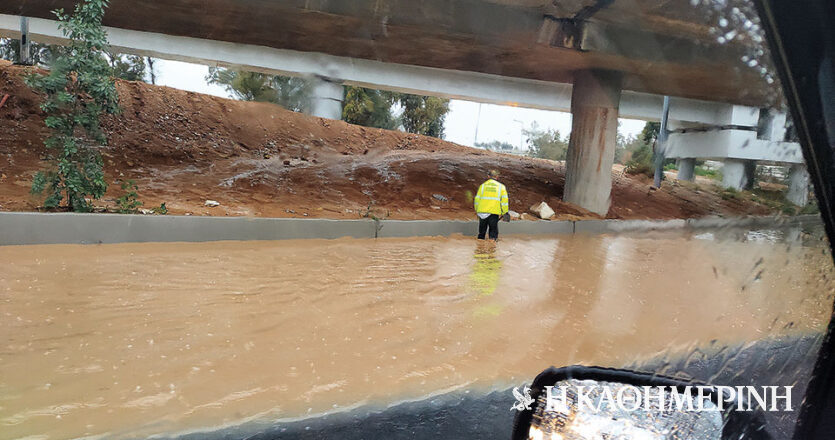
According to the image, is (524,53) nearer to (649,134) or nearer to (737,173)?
(649,134)

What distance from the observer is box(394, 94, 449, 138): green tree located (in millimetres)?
26594

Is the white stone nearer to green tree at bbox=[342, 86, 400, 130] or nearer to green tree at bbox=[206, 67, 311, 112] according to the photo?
green tree at bbox=[206, 67, 311, 112]

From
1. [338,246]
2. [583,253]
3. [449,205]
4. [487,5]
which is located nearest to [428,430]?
[338,246]

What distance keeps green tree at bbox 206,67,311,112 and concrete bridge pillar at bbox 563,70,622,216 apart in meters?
10.2

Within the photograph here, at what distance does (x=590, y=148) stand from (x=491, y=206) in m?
5.58

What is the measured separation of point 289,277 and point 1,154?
1071 cm

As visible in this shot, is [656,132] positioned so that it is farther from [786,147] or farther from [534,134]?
[534,134]

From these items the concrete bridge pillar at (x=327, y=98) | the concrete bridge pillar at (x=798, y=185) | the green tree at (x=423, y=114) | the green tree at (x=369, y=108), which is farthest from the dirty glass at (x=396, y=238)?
the green tree at (x=423, y=114)

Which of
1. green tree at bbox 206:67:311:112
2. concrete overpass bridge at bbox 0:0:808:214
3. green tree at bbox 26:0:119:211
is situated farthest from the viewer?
green tree at bbox 206:67:311:112

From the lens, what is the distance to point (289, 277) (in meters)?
7.40

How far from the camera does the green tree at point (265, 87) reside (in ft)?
65.4

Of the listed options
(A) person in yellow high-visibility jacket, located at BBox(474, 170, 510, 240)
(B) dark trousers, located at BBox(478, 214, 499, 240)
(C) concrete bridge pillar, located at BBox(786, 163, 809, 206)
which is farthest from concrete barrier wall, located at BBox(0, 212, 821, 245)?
(C) concrete bridge pillar, located at BBox(786, 163, 809, 206)

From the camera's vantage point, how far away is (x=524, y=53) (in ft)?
44.6

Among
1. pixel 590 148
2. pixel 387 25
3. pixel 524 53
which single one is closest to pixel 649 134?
pixel 387 25
